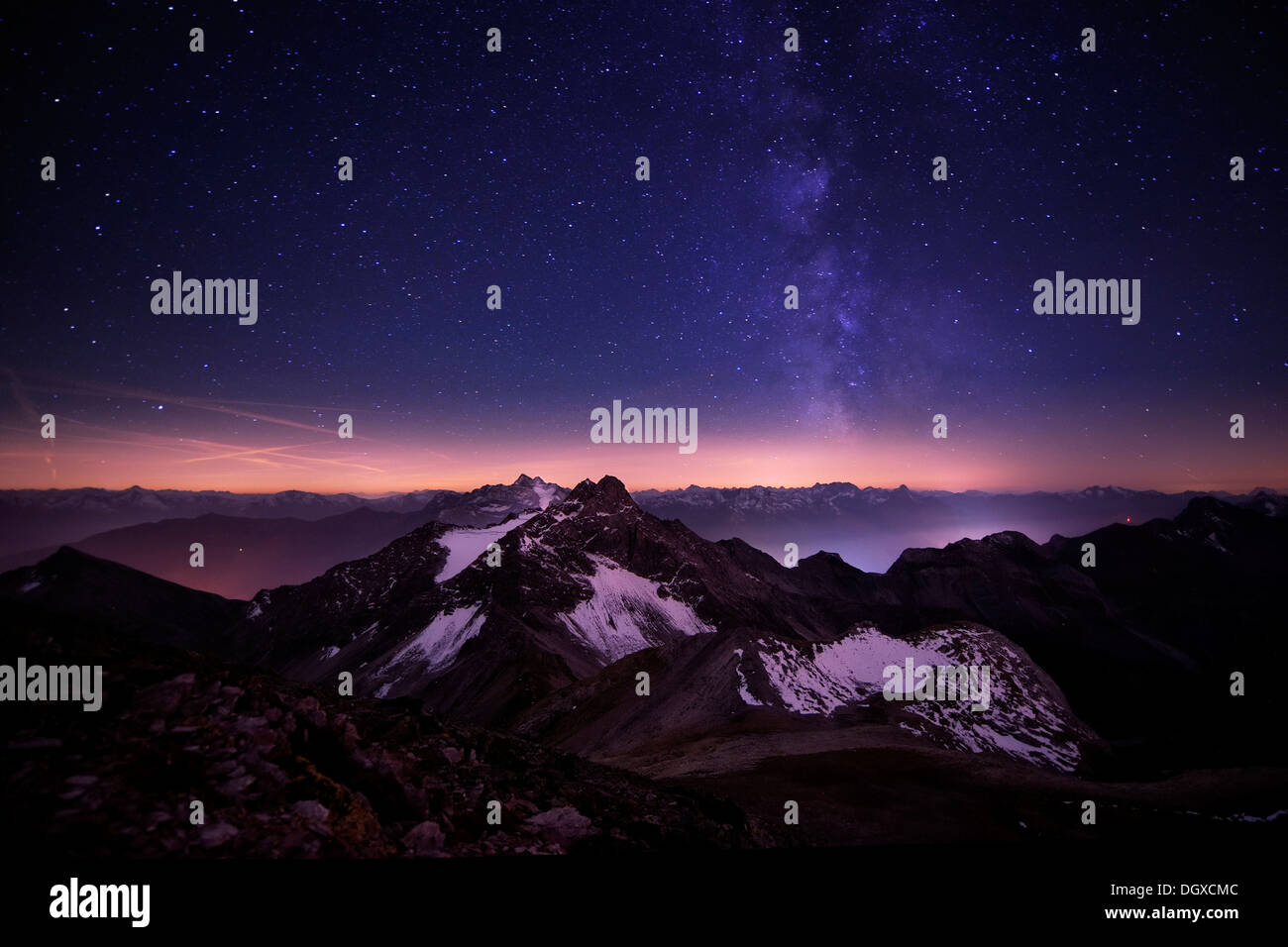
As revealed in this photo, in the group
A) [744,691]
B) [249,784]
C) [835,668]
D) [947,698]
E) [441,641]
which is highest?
[249,784]

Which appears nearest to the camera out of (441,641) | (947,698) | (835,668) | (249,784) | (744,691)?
(249,784)

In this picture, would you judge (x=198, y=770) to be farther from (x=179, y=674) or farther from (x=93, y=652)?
(x=93, y=652)

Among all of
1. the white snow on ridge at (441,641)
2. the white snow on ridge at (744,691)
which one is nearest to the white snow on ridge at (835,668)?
the white snow on ridge at (744,691)

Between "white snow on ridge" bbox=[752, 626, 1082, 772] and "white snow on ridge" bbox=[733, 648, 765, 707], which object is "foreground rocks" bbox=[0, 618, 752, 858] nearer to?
"white snow on ridge" bbox=[733, 648, 765, 707]

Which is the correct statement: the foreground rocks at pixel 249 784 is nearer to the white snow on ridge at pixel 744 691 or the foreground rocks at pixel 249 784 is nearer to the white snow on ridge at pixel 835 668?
the white snow on ridge at pixel 744 691

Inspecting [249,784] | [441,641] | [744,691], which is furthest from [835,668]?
[441,641]

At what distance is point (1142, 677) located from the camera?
7146 inches

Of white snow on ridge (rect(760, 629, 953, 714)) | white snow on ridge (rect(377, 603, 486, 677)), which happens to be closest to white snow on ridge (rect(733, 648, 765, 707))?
white snow on ridge (rect(760, 629, 953, 714))

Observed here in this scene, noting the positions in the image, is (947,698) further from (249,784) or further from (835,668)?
(249,784)

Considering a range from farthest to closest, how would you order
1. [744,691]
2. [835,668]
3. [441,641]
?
[441,641] < [835,668] < [744,691]

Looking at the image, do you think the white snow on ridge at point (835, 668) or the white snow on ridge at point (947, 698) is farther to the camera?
the white snow on ridge at point (835, 668)

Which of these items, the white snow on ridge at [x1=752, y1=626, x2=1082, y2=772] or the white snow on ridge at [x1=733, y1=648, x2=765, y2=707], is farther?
the white snow on ridge at [x1=733, y1=648, x2=765, y2=707]

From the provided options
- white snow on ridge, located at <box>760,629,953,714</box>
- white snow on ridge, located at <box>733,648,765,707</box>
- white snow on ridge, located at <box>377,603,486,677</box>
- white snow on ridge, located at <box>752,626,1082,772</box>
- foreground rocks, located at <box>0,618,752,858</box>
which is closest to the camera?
foreground rocks, located at <box>0,618,752,858</box>
